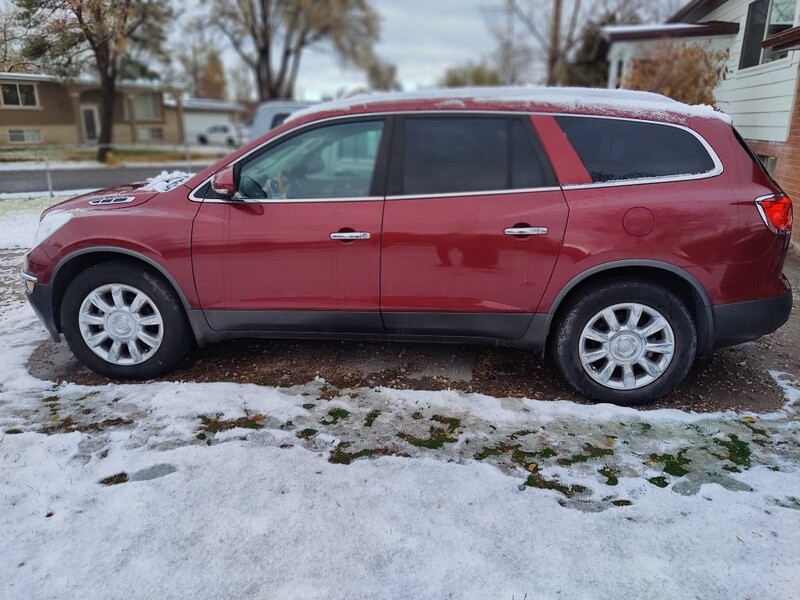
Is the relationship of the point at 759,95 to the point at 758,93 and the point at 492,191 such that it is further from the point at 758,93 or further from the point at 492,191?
the point at 492,191

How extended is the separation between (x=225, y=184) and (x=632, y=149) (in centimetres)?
253

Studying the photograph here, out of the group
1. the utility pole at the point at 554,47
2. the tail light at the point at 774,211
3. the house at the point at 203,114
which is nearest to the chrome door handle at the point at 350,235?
the tail light at the point at 774,211

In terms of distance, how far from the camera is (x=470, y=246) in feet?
11.8

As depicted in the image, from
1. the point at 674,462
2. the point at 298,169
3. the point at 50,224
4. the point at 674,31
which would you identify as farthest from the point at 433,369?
the point at 674,31

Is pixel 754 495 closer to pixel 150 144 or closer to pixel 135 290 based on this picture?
pixel 135 290

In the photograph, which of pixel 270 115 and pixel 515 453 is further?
pixel 270 115

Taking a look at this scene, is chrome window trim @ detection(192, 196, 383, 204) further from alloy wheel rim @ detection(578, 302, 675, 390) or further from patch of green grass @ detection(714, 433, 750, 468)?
patch of green grass @ detection(714, 433, 750, 468)

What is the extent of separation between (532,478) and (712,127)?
7.70 ft

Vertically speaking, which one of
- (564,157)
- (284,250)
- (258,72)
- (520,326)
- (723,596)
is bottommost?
(723,596)

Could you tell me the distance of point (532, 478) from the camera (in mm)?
2943

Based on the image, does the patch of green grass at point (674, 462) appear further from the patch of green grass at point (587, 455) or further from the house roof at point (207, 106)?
the house roof at point (207, 106)

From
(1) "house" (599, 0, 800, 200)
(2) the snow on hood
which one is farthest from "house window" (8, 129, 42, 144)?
(1) "house" (599, 0, 800, 200)

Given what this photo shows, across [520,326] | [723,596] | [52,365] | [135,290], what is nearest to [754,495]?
[723,596]

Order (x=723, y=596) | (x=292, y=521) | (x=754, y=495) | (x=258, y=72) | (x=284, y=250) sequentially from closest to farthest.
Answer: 1. (x=723, y=596)
2. (x=292, y=521)
3. (x=754, y=495)
4. (x=284, y=250)
5. (x=258, y=72)
